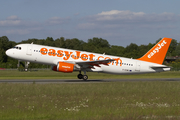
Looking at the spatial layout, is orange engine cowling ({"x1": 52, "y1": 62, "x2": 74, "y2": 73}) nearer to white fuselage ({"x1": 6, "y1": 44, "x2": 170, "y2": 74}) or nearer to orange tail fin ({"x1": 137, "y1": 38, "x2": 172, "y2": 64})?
white fuselage ({"x1": 6, "y1": 44, "x2": 170, "y2": 74})

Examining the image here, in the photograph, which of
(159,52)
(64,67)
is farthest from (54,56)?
(159,52)

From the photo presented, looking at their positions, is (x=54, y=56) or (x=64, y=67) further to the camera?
(x=54, y=56)

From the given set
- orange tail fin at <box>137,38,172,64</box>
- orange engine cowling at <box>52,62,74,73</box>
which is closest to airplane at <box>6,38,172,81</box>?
orange engine cowling at <box>52,62,74,73</box>

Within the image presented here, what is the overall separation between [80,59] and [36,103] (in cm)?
2050

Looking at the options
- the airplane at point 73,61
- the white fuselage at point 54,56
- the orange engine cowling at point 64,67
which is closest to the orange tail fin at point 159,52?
the airplane at point 73,61

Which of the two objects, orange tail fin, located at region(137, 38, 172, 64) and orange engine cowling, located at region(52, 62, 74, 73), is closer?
orange engine cowling, located at region(52, 62, 74, 73)

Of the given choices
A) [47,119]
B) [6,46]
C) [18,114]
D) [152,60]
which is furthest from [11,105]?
[6,46]

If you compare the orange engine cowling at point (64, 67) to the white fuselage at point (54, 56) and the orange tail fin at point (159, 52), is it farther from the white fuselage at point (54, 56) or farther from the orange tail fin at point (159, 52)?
the orange tail fin at point (159, 52)

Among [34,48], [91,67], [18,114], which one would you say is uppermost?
[34,48]

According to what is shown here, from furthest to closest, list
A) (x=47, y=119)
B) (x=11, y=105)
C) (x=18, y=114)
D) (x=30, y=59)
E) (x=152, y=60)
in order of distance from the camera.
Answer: (x=152, y=60) → (x=30, y=59) → (x=11, y=105) → (x=18, y=114) → (x=47, y=119)

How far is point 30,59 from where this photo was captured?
35688 millimetres

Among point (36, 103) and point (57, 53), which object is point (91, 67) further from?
point (36, 103)

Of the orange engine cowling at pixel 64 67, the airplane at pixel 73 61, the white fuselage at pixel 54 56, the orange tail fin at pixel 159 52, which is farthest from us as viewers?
the orange tail fin at pixel 159 52

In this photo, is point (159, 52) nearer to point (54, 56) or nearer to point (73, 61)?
point (73, 61)
